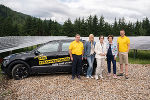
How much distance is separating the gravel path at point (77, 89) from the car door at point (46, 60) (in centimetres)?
42

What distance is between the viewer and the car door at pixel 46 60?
226 inches

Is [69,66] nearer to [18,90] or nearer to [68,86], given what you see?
[68,86]

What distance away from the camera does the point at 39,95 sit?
419 centimetres

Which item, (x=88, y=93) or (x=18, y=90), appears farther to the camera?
(x=18, y=90)

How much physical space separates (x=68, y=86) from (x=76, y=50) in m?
1.43

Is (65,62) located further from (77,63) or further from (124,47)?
(124,47)

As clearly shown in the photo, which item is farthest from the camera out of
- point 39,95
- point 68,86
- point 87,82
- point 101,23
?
point 101,23

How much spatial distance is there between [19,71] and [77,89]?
266 cm

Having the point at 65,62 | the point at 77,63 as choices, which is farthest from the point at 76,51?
the point at 65,62

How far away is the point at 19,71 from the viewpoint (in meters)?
5.64

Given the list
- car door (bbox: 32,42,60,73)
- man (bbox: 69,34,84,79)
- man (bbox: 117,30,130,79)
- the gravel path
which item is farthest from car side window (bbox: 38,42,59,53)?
man (bbox: 117,30,130,79)

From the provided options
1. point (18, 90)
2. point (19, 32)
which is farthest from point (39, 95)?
point (19, 32)

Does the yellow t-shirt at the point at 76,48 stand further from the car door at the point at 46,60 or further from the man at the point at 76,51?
the car door at the point at 46,60

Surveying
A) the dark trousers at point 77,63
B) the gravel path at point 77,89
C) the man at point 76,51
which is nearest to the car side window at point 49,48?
the man at point 76,51
